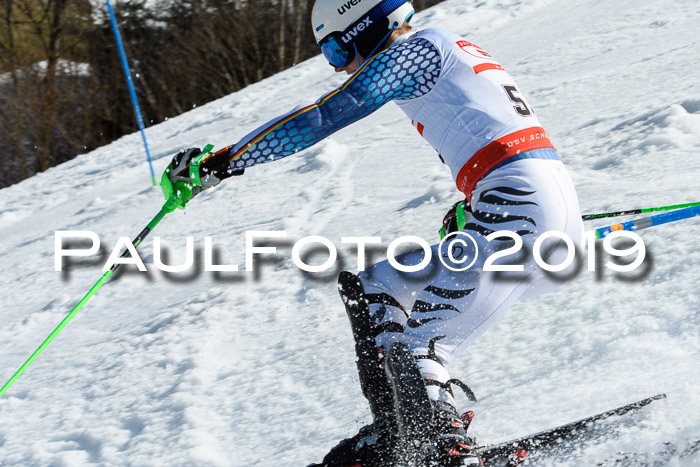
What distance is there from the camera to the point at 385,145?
674 centimetres

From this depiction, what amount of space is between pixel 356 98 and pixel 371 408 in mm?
969

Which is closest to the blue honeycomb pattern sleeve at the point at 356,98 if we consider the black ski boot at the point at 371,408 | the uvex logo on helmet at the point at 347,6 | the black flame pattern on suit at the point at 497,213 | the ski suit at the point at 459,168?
the ski suit at the point at 459,168

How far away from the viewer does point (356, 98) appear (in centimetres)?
223

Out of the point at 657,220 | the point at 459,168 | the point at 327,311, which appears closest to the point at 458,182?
the point at 459,168

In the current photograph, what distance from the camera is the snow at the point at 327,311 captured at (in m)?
2.72

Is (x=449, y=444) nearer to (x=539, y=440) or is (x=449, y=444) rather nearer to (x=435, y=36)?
(x=539, y=440)

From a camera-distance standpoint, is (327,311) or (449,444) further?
(327,311)

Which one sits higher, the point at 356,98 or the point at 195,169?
the point at 356,98

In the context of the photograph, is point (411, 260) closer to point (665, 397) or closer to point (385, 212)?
point (665, 397)

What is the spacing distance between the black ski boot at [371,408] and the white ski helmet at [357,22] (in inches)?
33.7

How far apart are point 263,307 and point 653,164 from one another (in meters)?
2.56

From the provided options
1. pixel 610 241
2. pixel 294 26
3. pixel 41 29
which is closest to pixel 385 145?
pixel 610 241

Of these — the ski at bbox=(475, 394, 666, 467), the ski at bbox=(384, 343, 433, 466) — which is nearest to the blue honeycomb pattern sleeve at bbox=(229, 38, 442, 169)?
the ski at bbox=(384, 343, 433, 466)

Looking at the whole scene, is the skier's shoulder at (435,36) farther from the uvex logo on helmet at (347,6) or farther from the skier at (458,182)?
the uvex logo on helmet at (347,6)
